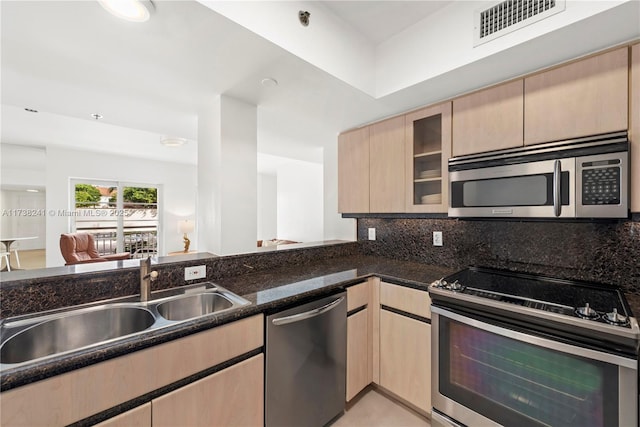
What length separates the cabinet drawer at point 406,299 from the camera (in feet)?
5.49

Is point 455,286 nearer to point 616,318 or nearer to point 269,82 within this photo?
point 616,318

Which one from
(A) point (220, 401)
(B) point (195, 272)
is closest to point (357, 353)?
(A) point (220, 401)

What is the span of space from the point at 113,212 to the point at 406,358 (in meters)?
6.37

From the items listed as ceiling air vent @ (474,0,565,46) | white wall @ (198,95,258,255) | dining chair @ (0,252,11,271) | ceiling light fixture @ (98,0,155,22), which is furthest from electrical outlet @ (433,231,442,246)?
dining chair @ (0,252,11,271)

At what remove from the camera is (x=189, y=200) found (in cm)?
658

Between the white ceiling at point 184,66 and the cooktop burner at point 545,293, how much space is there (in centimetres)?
131

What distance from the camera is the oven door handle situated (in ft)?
3.36

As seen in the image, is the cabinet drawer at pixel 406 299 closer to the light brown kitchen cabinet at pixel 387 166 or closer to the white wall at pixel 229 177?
the light brown kitchen cabinet at pixel 387 166

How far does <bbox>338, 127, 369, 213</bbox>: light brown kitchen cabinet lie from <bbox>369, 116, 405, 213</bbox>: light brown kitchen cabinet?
61 mm

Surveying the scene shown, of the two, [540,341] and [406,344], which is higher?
[540,341]

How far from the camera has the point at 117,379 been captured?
0.91 m

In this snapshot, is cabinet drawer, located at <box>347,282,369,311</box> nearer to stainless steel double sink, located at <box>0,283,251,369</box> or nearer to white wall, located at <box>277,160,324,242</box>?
stainless steel double sink, located at <box>0,283,251,369</box>

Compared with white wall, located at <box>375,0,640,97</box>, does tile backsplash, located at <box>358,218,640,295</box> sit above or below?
below

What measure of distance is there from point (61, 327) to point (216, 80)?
1600 mm
